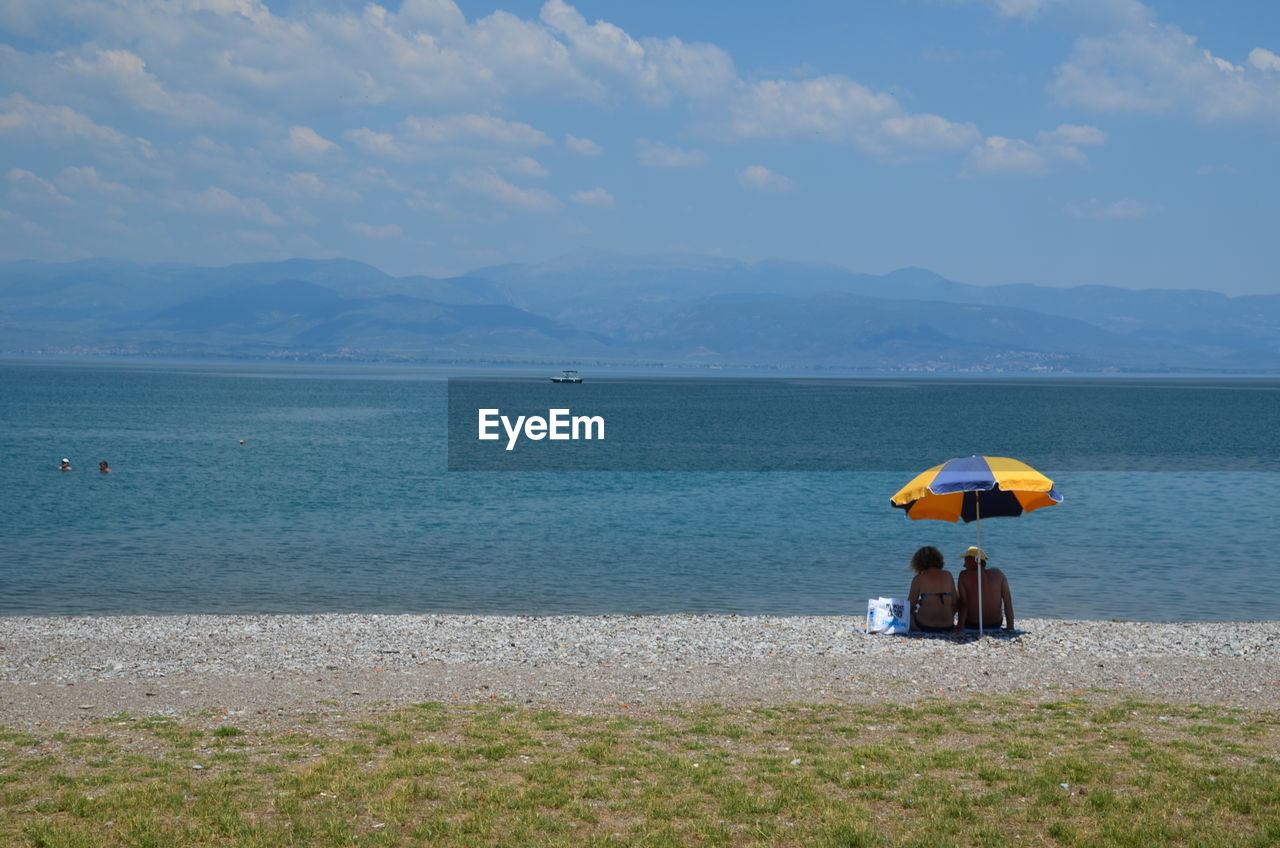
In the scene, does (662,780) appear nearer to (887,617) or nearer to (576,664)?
(576,664)

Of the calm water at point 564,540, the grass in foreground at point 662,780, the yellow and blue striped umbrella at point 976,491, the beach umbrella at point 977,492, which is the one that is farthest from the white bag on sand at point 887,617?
Result: the grass in foreground at point 662,780

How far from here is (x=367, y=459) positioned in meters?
73.1

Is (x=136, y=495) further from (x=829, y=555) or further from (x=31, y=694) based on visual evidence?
(x=31, y=694)

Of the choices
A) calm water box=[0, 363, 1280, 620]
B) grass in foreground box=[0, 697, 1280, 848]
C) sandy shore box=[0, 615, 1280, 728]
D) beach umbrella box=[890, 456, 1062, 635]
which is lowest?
calm water box=[0, 363, 1280, 620]

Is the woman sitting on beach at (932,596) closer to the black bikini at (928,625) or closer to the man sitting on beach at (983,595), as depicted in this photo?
the black bikini at (928,625)

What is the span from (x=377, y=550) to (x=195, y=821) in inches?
1052

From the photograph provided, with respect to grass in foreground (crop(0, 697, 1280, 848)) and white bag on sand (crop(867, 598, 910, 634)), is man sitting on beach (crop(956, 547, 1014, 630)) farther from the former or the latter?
grass in foreground (crop(0, 697, 1280, 848))

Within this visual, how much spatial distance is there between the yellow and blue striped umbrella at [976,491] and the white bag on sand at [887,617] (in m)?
1.86

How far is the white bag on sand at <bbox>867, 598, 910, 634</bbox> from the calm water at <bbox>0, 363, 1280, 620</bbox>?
581 cm

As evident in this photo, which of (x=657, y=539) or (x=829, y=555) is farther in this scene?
(x=657, y=539)

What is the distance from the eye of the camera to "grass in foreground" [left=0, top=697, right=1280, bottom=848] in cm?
948

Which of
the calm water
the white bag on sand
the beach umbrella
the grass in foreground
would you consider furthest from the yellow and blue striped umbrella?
the calm water

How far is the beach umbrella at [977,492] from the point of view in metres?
18.3

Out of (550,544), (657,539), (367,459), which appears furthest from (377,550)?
(367,459)
